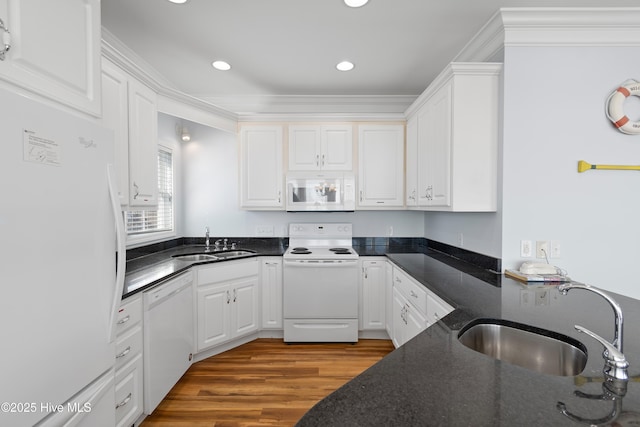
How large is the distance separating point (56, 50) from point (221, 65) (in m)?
1.83

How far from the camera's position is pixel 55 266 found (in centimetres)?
106

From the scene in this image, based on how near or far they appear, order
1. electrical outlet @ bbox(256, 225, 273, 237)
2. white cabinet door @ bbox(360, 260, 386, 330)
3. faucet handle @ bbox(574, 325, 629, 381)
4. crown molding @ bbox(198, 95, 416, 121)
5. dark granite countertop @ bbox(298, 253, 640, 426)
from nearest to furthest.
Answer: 1. dark granite countertop @ bbox(298, 253, 640, 426)
2. faucet handle @ bbox(574, 325, 629, 381)
3. white cabinet door @ bbox(360, 260, 386, 330)
4. crown molding @ bbox(198, 95, 416, 121)
5. electrical outlet @ bbox(256, 225, 273, 237)

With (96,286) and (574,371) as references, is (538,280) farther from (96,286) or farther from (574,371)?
(96,286)

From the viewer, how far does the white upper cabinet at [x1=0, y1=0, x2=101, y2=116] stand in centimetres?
103

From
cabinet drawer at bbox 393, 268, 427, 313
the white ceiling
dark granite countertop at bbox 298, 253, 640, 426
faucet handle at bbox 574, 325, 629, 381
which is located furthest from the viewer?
cabinet drawer at bbox 393, 268, 427, 313

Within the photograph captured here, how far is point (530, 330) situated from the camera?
1208 mm

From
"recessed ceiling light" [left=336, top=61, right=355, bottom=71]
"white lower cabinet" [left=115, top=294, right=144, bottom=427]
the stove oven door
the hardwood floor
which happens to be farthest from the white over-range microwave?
"white lower cabinet" [left=115, top=294, right=144, bottom=427]

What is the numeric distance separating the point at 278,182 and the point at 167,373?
2086 mm

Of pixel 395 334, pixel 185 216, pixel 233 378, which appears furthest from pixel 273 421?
pixel 185 216

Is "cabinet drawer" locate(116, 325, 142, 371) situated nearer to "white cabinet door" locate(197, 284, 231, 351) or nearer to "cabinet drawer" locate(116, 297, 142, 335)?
"cabinet drawer" locate(116, 297, 142, 335)

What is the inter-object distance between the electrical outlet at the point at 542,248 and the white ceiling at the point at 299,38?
5.22 feet

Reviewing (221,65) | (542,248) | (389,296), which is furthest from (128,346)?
(542,248)

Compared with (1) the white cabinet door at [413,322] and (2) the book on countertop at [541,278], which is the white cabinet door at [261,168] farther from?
(2) the book on countertop at [541,278]

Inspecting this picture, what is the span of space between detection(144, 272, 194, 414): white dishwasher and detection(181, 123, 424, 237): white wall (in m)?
1.21
